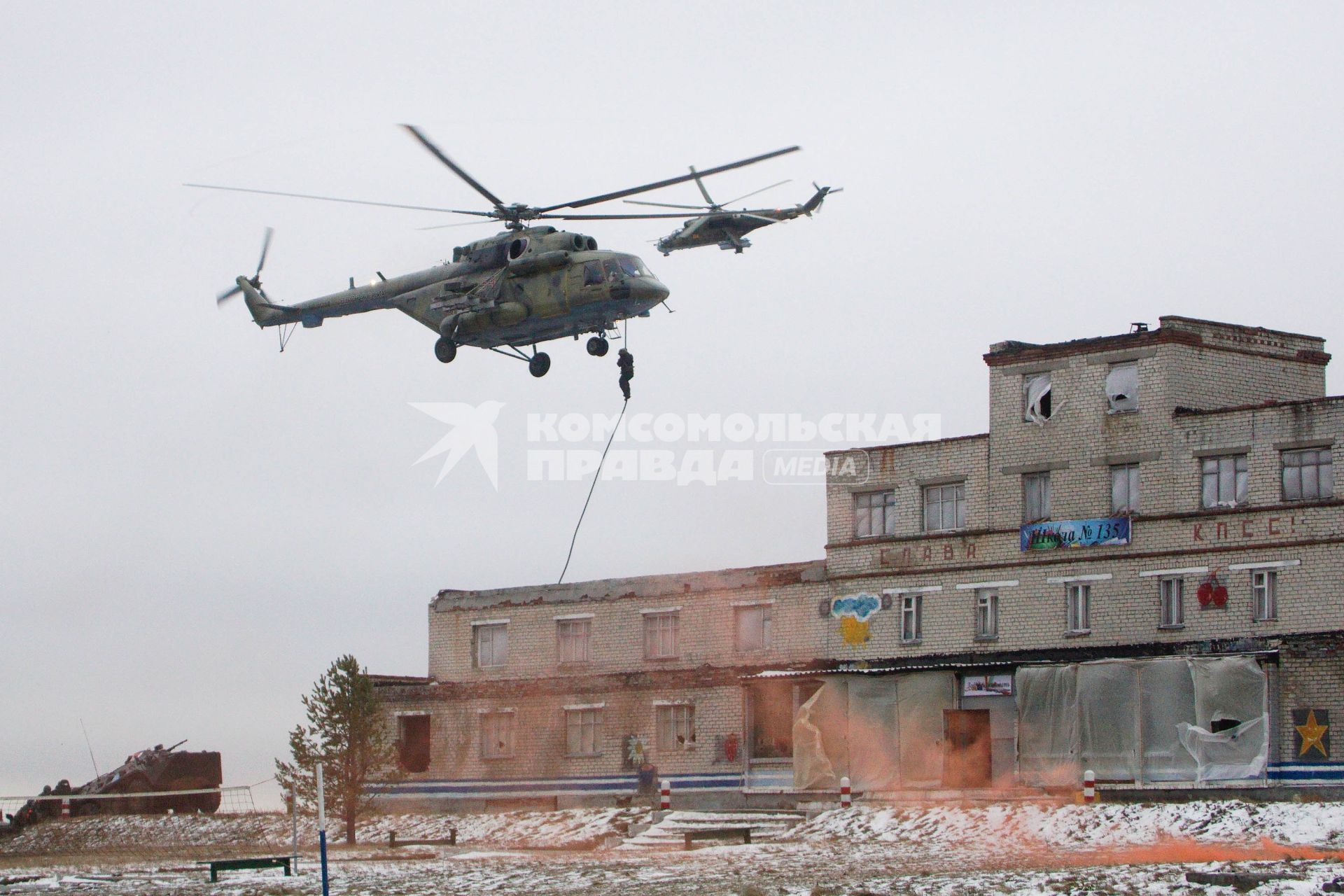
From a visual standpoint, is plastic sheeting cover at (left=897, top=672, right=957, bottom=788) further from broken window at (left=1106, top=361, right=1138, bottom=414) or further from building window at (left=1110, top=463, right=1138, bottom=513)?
broken window at (left=1106, top=361, right=1138, bottom=414)

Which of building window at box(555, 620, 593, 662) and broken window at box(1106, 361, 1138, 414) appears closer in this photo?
broken window at box(1106, 361, 1138, 414)

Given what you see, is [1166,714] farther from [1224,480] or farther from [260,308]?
[260,308]

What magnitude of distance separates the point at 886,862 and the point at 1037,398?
2268 cm

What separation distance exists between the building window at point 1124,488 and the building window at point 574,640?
57.6 ft

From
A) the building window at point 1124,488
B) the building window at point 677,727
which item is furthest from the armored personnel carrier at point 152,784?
the building window at point 1124,488

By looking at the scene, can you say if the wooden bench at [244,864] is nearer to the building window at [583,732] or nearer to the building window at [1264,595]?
the building window at [583,732]

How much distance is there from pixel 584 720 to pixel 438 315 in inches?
775

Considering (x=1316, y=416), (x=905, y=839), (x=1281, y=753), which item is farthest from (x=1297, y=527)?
(x=905, y=839)

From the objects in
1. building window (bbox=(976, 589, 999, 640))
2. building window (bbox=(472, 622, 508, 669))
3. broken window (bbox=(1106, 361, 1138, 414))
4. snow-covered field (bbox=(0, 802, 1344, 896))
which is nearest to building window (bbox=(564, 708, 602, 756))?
building window (bbox=(472, 622, 508, 669))

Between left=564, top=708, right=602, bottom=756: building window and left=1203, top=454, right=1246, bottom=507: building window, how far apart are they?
19406mm

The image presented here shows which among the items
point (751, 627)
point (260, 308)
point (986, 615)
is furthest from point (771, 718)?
Result: point (260, 308)

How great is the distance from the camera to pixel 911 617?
60.1 meters

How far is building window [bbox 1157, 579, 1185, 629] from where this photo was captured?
180 ft

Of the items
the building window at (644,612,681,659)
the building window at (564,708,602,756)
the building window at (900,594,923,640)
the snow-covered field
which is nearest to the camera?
the snow-covered field
